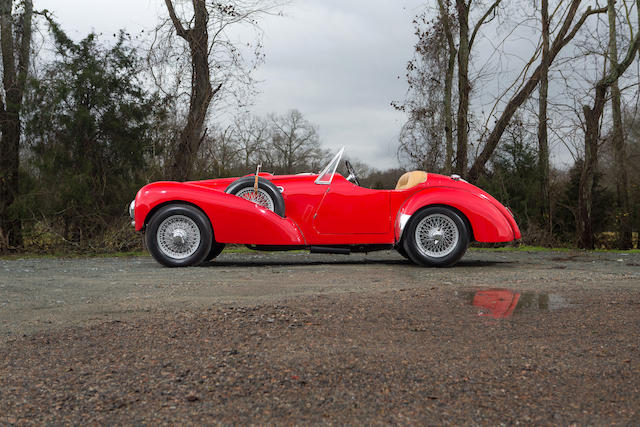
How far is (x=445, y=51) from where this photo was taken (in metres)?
14.0

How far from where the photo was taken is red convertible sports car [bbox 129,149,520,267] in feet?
23.9

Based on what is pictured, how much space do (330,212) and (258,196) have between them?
0.96 m

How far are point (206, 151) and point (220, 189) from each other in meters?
4.29

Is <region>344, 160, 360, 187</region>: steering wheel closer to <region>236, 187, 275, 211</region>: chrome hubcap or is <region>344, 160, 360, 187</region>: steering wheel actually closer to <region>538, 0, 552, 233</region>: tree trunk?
<region>236, 187, 275, 211</region>: chrome hubcap

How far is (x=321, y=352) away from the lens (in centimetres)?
315

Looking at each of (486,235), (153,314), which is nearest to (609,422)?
(153,314)

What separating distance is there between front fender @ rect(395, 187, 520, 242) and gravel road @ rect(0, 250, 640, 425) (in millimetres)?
1448

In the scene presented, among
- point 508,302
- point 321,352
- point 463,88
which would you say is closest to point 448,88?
point 463,88

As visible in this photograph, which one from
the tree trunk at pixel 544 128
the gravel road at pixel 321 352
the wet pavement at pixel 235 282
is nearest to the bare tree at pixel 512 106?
the tree trunk at pixel 544 128

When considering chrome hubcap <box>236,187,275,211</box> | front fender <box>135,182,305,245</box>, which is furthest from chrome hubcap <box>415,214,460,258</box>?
chrome hubcap <box>236,187,275,211</box>

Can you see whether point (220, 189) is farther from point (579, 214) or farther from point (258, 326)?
point (579, 214)

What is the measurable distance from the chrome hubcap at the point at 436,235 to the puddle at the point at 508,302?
79.9 inches

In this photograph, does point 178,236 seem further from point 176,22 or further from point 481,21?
point 481,21

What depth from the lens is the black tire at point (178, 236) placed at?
7.33 m
